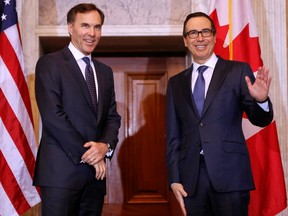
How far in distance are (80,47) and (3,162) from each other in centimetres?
102

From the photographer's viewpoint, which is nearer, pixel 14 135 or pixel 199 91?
pixel 199 91

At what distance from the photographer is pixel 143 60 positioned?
4562mm

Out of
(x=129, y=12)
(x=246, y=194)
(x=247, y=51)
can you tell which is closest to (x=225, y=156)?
(x=246, y=194)

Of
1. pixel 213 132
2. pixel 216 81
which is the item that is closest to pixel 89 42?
pixel 216 81

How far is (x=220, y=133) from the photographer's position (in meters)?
2.54

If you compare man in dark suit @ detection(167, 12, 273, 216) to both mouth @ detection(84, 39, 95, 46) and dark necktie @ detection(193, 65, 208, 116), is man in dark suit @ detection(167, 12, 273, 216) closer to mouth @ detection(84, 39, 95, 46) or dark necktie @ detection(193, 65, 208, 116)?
dark necktie @ detection(193, 65, 208, 116)

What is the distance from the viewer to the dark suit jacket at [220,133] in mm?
2512

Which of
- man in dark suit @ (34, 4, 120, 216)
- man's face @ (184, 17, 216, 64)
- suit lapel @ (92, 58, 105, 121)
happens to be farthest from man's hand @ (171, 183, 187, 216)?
man's face @ (184, 17, 216, 64)

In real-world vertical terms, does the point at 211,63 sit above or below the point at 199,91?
above

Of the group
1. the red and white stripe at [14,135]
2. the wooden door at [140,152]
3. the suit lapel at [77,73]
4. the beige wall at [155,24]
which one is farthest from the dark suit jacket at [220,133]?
the wooden door at [140,152]

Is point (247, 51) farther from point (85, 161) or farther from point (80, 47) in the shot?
point (85, 161)

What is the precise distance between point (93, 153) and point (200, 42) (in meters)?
0.81

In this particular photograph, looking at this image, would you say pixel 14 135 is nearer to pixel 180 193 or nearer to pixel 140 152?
pixel 180 193

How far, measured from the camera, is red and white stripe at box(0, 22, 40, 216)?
3.26 m
